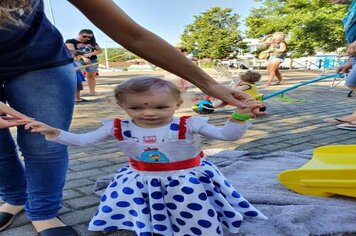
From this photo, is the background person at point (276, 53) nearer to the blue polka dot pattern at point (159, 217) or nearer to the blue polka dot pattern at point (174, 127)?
the blue polka dot pattern at point (174, 127)

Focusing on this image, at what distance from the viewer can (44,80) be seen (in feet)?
5.60

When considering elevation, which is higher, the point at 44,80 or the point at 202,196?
the point at 44,80

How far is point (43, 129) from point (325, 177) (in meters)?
1.45

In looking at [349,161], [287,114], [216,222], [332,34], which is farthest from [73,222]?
[332,34]

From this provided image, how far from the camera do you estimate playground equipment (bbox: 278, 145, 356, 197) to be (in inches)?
81.4

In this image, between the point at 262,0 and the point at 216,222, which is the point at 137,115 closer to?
the point at 216,222

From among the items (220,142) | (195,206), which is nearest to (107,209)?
(195,206)

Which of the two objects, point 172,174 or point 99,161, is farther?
point 99,161

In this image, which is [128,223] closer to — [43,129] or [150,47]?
[43,129]

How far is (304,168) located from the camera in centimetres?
220

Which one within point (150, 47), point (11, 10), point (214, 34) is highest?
point (11, 10)

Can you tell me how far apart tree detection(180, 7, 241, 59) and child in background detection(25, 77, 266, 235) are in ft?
103

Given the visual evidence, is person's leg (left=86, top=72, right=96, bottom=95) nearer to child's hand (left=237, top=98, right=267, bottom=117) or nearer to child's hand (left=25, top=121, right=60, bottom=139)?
child's hand (left=25, top=121, right=60, bottom=139)

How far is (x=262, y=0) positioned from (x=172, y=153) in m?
25.7
